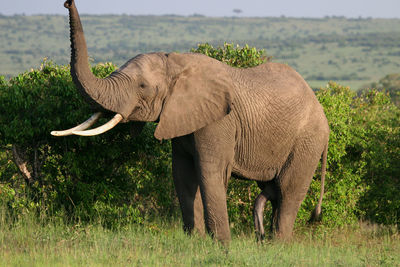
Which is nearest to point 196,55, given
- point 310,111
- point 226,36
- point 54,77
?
point 310,111

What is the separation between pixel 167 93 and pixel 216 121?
2.18 ft

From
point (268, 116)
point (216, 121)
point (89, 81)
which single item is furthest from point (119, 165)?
point (89, 81)

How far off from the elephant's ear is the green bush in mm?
1531

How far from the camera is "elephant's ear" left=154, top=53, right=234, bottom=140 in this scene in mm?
7629

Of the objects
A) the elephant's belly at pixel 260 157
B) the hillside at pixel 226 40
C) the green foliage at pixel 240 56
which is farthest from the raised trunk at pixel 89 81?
the hillside at pixel 226 40

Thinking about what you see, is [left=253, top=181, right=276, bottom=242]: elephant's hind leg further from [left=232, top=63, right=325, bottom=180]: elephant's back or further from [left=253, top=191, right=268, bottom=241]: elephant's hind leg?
[left=232, top=63, right=325, bottom=180]: elephant's back

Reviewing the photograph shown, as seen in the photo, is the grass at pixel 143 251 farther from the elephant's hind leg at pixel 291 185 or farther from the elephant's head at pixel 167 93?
the elephant's head at pixel 167 93

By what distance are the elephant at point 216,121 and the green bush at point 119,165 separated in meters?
1.33

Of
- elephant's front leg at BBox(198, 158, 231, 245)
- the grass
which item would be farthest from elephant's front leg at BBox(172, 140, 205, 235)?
elephant's front leg at BBox(198, 158, 231, 245)

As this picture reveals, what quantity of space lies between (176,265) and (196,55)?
8.29 feet

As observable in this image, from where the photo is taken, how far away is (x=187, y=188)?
27.3 ft

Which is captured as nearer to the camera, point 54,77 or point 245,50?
point 54,77

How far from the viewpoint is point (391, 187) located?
11.5 m

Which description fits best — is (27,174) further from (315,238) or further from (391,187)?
(391,187)
